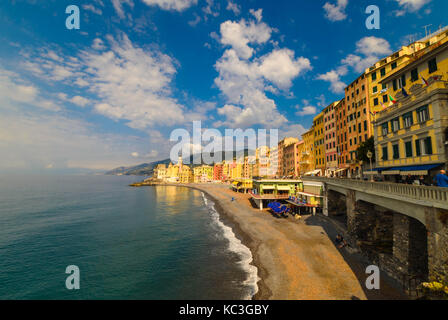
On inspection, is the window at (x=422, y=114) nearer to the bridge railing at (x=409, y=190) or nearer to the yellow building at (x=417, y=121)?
the yellow building at (x=417, y=121)

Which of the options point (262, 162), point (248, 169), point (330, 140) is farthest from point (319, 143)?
point (248, 169)

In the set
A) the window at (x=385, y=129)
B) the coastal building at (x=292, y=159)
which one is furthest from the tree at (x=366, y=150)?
the coastal building at (x=292, y=159)

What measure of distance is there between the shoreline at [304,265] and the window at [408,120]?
18416mm

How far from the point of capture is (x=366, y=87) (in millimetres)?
44188

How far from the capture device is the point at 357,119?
4747 centimetres

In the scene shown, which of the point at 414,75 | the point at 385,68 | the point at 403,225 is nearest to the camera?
the point at 403,225

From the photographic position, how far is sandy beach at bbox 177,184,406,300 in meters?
18.6

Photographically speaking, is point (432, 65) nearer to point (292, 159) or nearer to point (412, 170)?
point (412, 170)

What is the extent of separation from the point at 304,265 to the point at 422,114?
22.8 metres

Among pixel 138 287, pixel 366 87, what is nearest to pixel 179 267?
pixel 138 287

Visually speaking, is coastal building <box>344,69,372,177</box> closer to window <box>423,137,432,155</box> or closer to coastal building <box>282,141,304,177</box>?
window <box>423,137,432,155</box>

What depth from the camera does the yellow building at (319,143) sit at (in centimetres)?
6406

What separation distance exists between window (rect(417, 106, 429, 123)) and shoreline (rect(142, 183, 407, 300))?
1844 centimetres
